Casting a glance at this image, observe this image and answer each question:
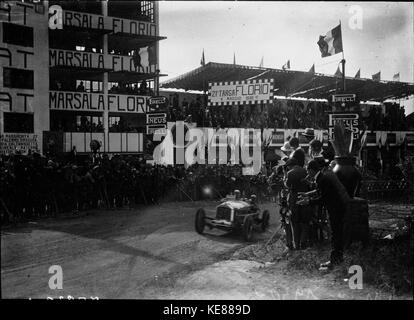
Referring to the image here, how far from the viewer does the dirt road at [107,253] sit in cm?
670

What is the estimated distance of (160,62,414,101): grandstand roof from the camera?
22.8m

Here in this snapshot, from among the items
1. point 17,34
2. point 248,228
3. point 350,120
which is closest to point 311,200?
point 248,228

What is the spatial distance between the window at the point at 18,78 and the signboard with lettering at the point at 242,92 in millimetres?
8123

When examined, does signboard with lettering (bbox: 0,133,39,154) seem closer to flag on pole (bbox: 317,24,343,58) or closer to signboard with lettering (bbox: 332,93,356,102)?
flag on pole (bbox: 317,24,343,58)

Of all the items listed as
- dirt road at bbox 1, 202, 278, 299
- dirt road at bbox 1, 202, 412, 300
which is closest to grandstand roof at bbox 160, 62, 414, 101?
dirt road at bbox 1, 202, 278, 299

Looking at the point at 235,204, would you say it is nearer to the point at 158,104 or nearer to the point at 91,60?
the point at 158,104

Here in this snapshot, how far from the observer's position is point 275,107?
2661cm

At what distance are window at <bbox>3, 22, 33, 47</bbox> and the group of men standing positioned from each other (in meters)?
13.6

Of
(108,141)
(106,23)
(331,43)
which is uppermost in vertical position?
(106,23)

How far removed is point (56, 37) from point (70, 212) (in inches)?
613

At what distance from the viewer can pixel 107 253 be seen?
8.34m

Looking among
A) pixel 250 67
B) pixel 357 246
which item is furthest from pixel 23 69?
pixel 357 246

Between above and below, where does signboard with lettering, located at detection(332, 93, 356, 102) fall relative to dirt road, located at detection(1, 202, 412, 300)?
above

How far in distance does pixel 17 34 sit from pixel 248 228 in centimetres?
1492
